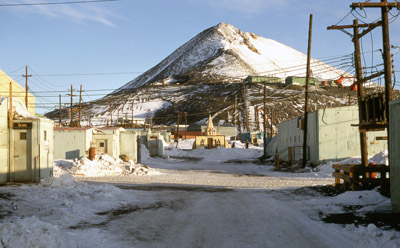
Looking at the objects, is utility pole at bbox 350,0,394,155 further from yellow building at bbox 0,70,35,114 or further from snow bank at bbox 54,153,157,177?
yellow building at bbox 0,70,35,114

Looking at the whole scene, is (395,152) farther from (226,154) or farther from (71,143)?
(226,154)

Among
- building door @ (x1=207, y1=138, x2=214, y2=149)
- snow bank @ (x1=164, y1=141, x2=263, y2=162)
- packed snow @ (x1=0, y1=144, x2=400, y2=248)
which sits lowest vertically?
snow bank @ (x1=164, y1=141, x2=263, y2=162)

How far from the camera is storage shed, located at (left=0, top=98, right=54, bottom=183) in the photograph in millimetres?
16609

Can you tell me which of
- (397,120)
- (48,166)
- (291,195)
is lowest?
(291,195)

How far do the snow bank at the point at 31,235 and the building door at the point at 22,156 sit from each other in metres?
10.8

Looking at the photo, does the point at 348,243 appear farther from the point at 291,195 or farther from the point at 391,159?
the point at 291,195

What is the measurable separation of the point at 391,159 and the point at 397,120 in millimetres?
1066

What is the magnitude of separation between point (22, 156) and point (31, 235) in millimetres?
11713

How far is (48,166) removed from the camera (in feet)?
59.3

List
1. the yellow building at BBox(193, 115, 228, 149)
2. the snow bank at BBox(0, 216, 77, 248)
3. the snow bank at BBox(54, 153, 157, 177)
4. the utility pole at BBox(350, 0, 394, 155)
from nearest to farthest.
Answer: the snow bank at BBox(0, 216, 77, 248), the utility pole at BBox(350, 0, 394, 155), the snow bank at BBox(54, 153, 157, 177), the yellow building at BBox(193, 115, 228, 149)

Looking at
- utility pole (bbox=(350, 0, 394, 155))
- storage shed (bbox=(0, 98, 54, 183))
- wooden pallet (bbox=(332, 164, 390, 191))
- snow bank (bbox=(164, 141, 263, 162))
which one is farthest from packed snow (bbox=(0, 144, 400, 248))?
snow bank (bbox=(164, 141, 263, 162))

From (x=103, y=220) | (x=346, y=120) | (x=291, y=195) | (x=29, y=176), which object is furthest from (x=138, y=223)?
(x=346, y=120)

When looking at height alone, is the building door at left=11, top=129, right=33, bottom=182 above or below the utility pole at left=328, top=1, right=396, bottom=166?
below

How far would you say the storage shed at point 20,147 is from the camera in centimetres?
1661
